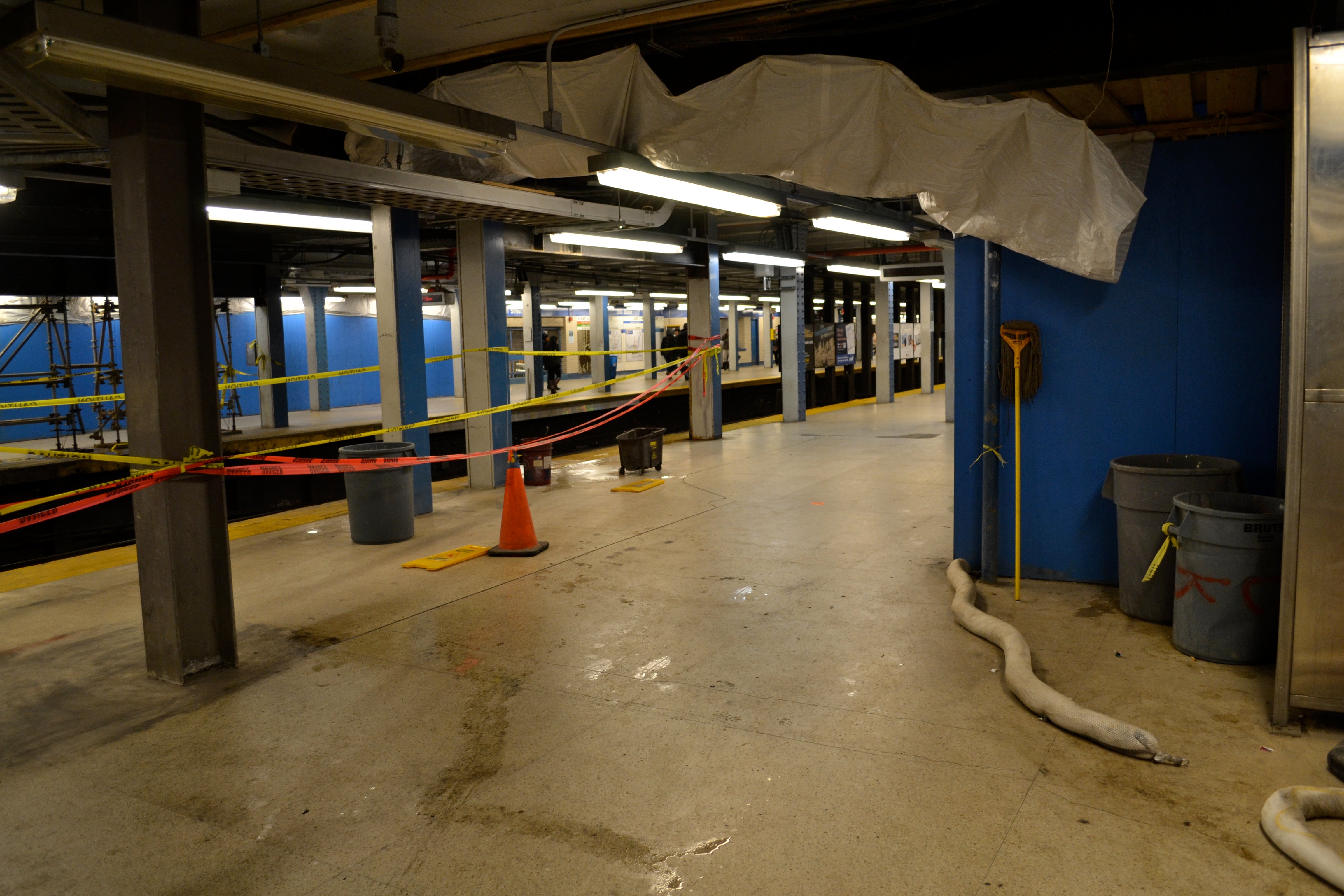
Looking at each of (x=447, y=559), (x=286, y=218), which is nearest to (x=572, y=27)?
(x=447, y=559)

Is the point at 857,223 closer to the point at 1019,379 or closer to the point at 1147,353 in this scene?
the point at 1019,379

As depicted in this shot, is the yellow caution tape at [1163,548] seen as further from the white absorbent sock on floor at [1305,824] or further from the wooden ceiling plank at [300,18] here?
the wooden ceiling plank at [300,18]

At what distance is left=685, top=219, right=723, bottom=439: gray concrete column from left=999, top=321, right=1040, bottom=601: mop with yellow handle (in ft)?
27.0

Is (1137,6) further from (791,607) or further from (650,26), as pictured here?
(791,607)

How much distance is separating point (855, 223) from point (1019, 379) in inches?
175

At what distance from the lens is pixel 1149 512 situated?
473 centimetres

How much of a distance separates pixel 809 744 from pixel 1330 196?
298 centimetres

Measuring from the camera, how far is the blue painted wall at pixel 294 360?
15.7 m

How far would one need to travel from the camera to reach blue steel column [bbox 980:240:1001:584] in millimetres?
5562

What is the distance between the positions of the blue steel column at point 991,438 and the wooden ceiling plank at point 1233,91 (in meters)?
1.40

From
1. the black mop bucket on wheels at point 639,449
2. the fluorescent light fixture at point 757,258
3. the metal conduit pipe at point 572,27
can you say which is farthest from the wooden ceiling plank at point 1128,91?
the fluorescent light fixture at point 757,258

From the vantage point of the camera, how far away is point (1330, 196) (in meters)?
3.36

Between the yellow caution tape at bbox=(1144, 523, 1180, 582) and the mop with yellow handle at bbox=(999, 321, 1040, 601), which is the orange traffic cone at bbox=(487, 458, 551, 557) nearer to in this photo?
the mop with yellow handle at bbox=(999, 321, 1040, 601)

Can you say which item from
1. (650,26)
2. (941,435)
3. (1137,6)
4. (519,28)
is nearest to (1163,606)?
(1137,6)
